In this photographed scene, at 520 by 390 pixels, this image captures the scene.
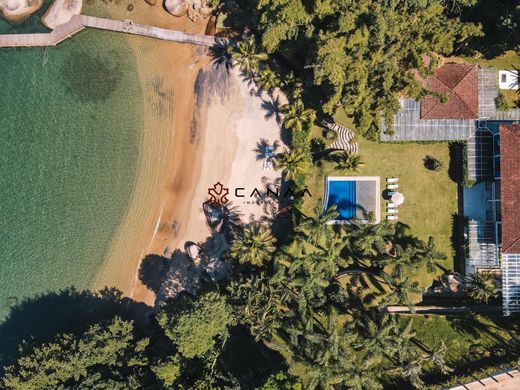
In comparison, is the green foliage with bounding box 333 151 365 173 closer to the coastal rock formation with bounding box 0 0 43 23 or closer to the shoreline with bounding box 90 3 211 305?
the shoreline with bounding box 90 3 211 305

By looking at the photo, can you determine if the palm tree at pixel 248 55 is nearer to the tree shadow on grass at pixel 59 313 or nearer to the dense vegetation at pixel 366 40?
the dense vegetation at pixel 366 40

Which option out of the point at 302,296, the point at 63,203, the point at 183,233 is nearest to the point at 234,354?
the point at 302,296

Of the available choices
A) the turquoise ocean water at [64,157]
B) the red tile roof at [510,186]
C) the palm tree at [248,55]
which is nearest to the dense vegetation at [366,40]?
the palm tree at [248,55]

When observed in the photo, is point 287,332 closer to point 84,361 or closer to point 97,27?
point 84,361

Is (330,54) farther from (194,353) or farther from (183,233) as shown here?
(194,353)

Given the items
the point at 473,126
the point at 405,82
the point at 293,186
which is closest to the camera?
the point at 405,82

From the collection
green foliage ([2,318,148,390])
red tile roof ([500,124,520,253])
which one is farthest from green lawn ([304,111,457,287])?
green foliage ([2,318,148,390])
